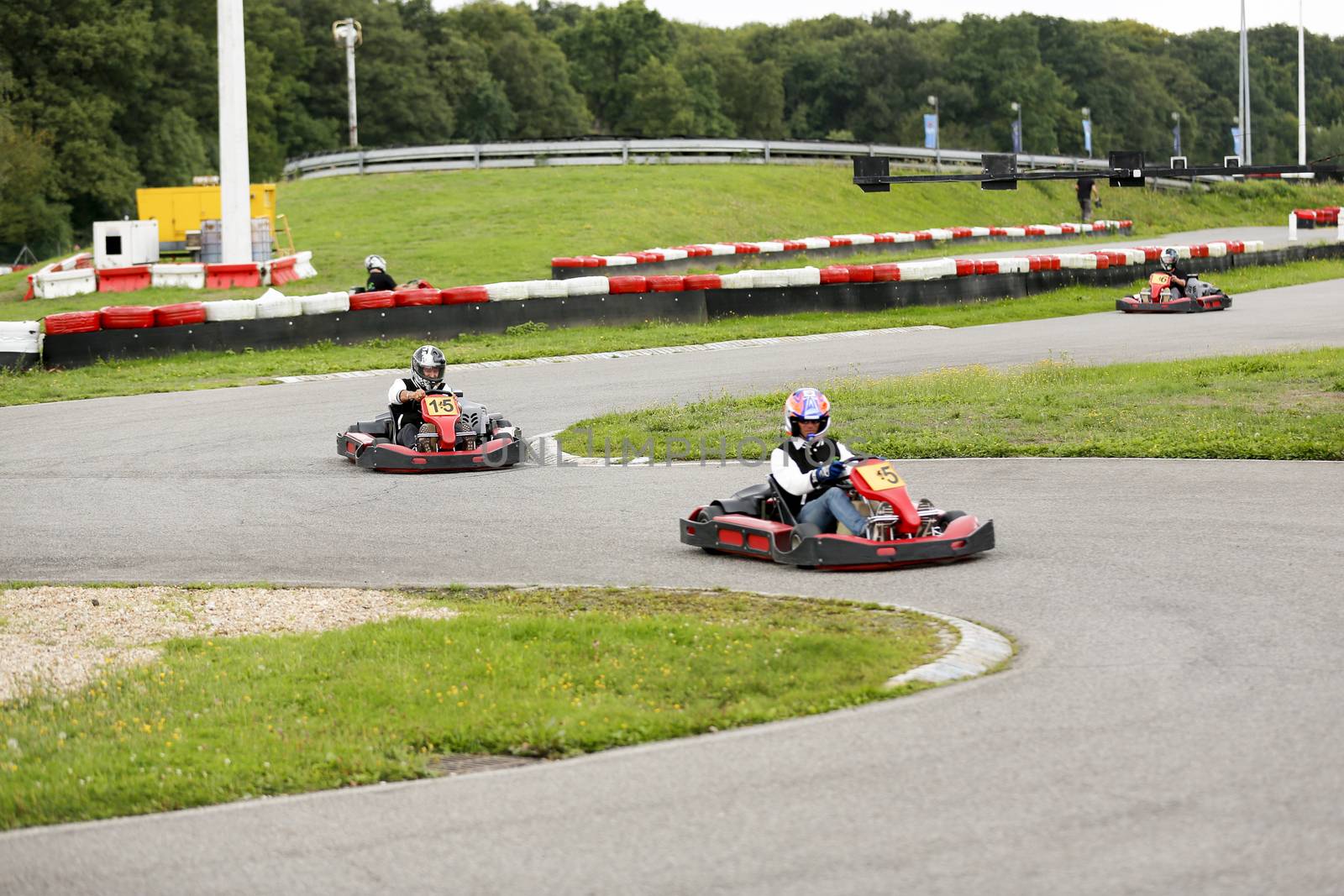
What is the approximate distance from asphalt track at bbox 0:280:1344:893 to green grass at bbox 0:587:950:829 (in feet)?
0.80

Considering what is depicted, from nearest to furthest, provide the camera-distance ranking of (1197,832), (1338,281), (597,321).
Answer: (1197,832) < (597,321) < (1338,281)

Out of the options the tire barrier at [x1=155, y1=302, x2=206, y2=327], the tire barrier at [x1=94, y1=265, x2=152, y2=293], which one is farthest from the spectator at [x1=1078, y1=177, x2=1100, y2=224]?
the tire barrier at [x1=155, y1=302, x2=206, y2=327]

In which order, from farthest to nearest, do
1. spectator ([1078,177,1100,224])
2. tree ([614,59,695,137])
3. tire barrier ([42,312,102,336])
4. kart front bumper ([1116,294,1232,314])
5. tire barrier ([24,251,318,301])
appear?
tree ([614,59,695,137]) → spectator ([1078,177,1100,224]) → tire barrier ([24,251,318,301]) → kart front bumper ([1116,294,1232,314]) → tire barrier ([42,312,102,336])

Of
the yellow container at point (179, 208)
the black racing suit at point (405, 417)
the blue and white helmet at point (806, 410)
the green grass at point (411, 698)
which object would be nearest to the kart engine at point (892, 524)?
the blue and white helmet at point (806, 410)

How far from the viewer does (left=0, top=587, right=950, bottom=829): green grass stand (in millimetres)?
6039

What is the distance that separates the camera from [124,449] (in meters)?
14.7

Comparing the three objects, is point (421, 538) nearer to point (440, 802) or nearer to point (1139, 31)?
point (440, 802)

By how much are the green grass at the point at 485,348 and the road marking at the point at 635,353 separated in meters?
0.16

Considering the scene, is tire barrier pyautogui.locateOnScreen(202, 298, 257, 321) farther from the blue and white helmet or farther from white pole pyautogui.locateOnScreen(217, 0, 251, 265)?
the blue and white helmet

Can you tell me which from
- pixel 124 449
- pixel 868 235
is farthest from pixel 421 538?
pixel 868 235

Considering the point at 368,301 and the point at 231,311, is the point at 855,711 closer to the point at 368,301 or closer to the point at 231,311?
the point at 231,311

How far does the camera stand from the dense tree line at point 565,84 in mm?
59375

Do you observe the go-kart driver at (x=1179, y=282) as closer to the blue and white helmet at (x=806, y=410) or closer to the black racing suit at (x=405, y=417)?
the black racing suit at (x=405, y=417)

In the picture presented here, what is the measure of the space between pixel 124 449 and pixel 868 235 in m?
25.9
